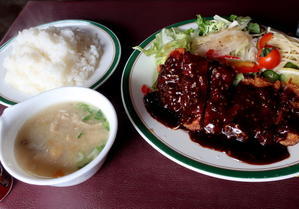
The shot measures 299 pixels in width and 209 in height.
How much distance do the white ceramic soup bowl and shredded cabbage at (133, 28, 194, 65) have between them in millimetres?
845

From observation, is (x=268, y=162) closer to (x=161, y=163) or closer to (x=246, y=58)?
(x=161, y=163)

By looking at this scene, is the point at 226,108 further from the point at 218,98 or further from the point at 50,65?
the point at 50,65

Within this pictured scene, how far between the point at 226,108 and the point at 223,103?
42mm

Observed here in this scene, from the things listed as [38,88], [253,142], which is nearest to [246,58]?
[253,142]

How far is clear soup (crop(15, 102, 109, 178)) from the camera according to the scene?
160cm

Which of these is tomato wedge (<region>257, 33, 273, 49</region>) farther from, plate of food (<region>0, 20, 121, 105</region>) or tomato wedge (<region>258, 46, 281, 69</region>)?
plate of food (<region>0, 20, 121, 105</region>)

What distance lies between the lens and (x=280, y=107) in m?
1.91

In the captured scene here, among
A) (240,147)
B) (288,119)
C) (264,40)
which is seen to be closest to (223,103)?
(240,147)

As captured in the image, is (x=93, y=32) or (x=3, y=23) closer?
(x=93, y=32)

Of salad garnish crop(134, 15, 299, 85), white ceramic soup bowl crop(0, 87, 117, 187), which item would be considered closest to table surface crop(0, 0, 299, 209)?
white ceramic soup bowl crop(0, 87, 117, 187)

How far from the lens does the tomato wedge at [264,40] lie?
95.8 inches

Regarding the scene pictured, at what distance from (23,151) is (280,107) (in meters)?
1.77

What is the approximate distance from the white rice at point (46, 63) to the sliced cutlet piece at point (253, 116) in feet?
4.27

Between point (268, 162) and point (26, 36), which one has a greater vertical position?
point (26, 36)
